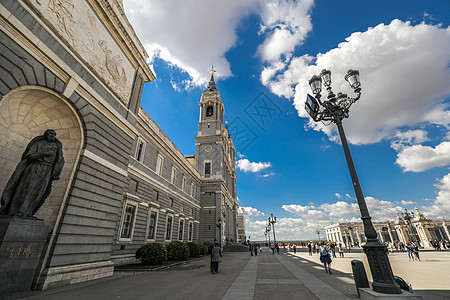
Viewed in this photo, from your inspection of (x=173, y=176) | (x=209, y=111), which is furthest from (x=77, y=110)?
(x=209, y=111)

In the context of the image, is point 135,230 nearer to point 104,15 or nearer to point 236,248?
point 104,15

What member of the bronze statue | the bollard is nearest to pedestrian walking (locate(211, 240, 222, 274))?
the bollard

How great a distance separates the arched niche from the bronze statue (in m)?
1.55

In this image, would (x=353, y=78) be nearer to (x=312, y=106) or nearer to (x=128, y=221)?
(x=312, y=106)

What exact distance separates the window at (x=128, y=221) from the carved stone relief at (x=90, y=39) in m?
7.96

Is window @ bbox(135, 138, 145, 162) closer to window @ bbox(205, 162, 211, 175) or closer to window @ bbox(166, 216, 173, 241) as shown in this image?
window @ bbox(166, 216, 173, 241)

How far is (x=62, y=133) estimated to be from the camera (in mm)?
8375

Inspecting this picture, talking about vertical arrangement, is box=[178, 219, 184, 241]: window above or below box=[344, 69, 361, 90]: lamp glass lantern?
below

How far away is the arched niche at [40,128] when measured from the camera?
698cm

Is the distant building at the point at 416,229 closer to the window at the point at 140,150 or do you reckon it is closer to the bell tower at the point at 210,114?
the bell tower at the point at 210,114

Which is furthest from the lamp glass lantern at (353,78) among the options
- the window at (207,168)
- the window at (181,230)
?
the window at (207,168)

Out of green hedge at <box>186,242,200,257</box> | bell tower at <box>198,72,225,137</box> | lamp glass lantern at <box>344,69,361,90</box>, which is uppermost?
bell tower at <box>198,72,225,137</box>

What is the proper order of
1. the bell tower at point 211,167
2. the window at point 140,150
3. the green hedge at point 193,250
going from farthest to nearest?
the bell tower at point 211,167 → the green hedge at point 193,250 → the window at point 140,150

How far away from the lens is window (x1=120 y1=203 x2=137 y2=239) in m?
13.8
